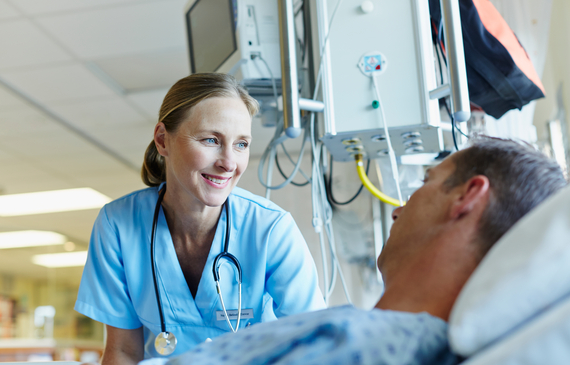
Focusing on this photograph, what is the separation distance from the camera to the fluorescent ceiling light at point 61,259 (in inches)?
295

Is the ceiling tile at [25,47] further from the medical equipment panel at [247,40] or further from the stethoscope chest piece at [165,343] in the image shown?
the stethoscope chest piece at [165,343]

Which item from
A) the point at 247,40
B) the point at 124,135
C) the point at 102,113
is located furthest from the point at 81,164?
the point at 247,40

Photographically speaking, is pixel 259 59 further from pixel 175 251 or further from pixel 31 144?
pixel 31 144

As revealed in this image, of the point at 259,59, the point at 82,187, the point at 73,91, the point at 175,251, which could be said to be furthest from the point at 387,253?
the point at 82,187

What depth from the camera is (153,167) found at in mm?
1386

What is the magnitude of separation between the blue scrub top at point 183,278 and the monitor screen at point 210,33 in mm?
856

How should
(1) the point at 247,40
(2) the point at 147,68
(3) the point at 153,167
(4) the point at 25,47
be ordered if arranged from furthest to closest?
(2) the point at 147,68 → (4) the point at 25,47 → (1) the point at 247,40 → (3) the point at 153,167

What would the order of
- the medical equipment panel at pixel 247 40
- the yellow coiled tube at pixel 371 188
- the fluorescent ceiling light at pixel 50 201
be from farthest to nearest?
1. the fluorescent ceiling light at pixel 50 201
2. the medical equipment panel at pixel 247 40
3. the yellow coiled tube at pixel 371 188

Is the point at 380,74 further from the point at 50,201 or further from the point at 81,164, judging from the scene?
the point at 50,201

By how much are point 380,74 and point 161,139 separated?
2.06 ft

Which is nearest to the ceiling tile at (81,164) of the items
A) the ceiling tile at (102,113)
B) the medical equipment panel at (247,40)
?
the ceiling tile at (102,113)

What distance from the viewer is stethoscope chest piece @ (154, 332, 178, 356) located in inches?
43.8

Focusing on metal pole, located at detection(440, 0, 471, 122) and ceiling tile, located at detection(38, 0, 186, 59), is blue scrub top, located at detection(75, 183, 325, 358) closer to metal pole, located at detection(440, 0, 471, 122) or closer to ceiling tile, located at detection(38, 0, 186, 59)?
metal pole, located at detection(440, 0, 471, 122)

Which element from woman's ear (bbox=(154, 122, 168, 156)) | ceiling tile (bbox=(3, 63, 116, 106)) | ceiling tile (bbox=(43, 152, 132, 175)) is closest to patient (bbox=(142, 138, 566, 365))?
woman's ear (bbox=(154, 122, 168, 156))
